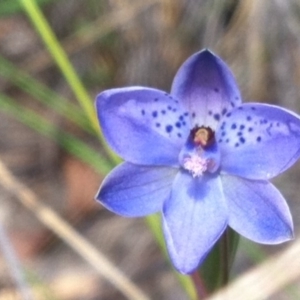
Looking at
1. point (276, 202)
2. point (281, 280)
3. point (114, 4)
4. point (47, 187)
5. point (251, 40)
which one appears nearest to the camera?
point (276, 202)

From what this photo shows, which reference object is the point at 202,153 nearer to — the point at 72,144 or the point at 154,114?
the point at 154,114

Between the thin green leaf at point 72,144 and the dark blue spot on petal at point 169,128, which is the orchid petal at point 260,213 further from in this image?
the thin green leaf at point 72,144

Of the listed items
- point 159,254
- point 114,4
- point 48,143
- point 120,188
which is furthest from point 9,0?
point 120,188

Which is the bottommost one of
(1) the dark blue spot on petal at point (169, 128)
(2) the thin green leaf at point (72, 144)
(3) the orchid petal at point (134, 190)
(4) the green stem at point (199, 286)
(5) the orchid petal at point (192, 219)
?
(4) the green stem at point (199, 286)

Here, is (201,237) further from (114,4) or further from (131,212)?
(114,4)

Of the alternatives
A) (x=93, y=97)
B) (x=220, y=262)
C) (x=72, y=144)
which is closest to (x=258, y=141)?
(x=220, y=262)

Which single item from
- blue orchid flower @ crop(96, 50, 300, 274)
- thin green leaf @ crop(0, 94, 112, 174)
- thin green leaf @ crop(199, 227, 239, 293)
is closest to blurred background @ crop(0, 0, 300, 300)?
thin green leaf @ crop(0, 94, 112, 174)

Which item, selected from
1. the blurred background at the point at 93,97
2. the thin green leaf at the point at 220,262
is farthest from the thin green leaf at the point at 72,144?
the thin green leaf at the point at 220,262
